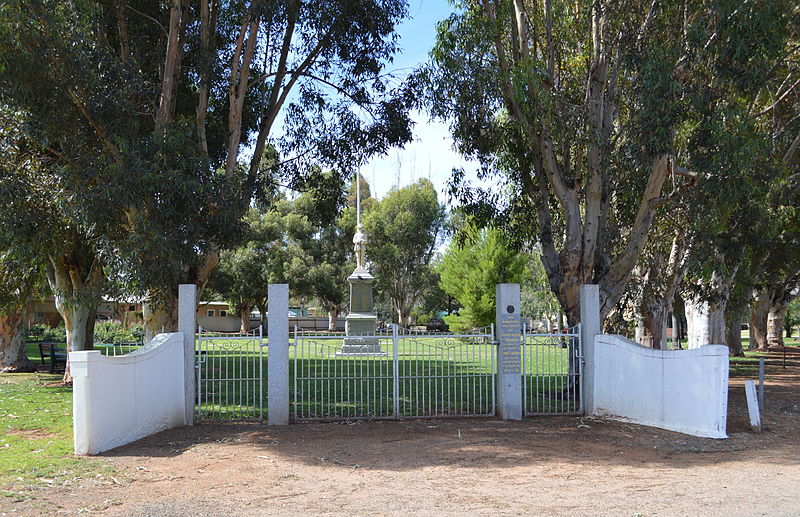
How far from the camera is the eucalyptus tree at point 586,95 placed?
1216 centimetres

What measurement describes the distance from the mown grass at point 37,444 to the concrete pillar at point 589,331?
7.63 meters

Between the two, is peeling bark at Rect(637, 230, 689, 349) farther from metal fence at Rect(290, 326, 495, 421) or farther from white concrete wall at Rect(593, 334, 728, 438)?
white concrete wall at Rect(593, 334, 728, 438)

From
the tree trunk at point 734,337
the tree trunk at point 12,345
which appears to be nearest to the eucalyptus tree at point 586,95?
the tree trunk at point 12,345

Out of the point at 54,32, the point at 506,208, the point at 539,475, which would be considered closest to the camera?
the point at 539,475

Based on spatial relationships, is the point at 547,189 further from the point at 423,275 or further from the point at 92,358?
the point at 423,275

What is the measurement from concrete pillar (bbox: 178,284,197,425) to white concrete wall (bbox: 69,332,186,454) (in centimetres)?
9

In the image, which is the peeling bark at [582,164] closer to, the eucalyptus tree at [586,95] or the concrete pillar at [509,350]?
the eucalyptus tree at [586,95]

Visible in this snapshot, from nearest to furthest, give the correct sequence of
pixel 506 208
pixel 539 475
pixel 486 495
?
pixel 486 495 → pixel 539 475 → pixel 506 208

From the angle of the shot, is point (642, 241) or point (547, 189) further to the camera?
point (547, 189)

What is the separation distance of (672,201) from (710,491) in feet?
26.9

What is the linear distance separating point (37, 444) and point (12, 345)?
44.3 ft

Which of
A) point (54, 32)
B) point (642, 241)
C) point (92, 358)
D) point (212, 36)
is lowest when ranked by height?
point (92, 358)

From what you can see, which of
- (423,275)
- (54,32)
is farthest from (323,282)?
(54,32)

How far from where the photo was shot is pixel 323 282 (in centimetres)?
4650
